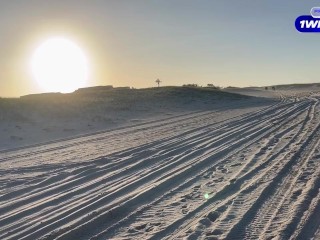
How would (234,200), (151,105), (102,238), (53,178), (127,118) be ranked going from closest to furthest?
(102,238)
(234,200)
(53,178)
(127,118)
(151,105)

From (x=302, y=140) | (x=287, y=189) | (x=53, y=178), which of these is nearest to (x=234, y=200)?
(x=287, y=189)

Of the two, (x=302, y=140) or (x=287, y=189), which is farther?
(x=302, y=140)

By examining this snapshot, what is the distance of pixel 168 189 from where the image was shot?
29.1ft

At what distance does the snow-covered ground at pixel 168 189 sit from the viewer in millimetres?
6746

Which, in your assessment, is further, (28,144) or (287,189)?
(28,144)

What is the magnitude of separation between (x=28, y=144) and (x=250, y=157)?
933 centimetres

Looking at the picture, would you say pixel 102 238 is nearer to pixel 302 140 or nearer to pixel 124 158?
pixel 124 158

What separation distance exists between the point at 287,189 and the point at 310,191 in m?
0.39

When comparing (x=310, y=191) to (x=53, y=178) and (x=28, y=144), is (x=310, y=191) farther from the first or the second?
(x=28, y=144)

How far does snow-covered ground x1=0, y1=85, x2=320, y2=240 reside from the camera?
22.1ft

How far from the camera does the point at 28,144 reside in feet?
59.2

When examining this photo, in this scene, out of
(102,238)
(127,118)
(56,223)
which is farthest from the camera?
(127,118)

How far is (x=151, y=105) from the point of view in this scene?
33.2 meters

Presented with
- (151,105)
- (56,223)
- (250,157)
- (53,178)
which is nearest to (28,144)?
(53,178)
